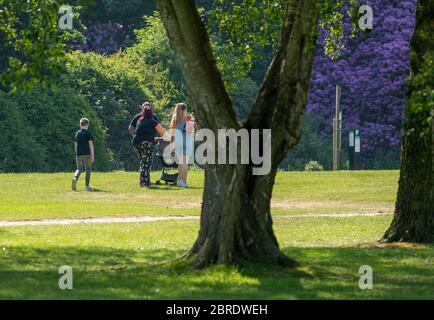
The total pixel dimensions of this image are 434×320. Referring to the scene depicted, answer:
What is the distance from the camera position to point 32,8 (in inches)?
659

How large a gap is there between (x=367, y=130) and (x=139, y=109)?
9457 millimetres

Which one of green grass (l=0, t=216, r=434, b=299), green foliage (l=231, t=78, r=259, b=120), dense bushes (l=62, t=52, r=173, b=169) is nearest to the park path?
green grass (l=0, t=216, r=434, b=299)

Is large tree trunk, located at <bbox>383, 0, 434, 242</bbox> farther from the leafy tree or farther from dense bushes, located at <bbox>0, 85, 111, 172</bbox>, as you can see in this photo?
dense bushes, located at <bbox>0, 85, 111, 172</bbox>

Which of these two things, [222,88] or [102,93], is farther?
[102,93]

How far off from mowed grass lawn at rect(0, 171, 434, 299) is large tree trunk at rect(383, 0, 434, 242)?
370 millimetres

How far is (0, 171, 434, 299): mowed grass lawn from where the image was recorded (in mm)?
12391

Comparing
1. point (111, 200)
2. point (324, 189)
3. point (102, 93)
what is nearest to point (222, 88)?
point (111, 200)

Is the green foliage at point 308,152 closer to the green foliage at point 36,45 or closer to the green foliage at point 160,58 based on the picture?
the green foliage at point 160,58

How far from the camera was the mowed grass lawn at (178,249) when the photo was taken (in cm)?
1239

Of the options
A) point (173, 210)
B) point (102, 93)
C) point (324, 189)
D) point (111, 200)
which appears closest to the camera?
point (173, 210)

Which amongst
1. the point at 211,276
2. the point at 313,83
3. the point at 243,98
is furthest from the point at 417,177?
the point at 313,83

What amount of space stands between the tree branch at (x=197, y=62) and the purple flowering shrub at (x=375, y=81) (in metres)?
33.7

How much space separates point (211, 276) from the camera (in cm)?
1305
